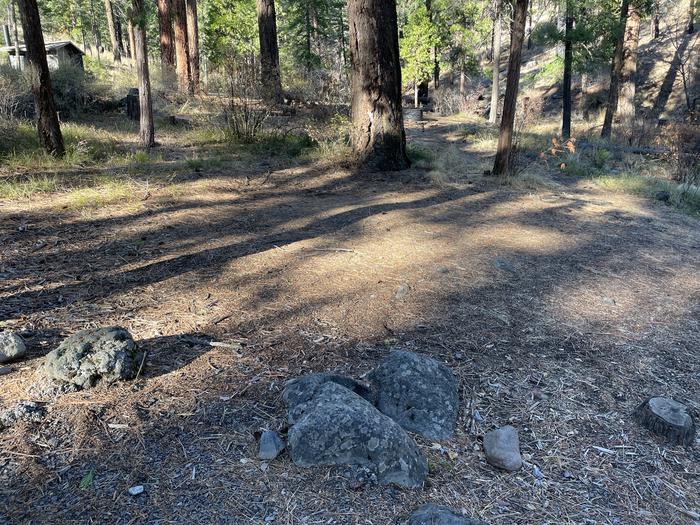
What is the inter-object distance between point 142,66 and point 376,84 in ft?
14.1

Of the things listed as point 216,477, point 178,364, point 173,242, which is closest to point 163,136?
point 173,242

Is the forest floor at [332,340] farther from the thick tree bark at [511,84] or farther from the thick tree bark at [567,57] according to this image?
the thick tree bark at [567,57]

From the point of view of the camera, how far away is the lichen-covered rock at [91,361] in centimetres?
266

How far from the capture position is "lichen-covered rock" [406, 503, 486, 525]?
199cm

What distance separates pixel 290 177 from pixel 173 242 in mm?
3653

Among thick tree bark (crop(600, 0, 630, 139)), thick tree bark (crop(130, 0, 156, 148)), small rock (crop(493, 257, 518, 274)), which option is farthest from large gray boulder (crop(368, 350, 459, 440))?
thick tree bark (crop(600, 0, 630, 139))

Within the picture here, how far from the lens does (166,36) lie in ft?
59.0

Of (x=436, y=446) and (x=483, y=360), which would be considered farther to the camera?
(x=483, y=360)

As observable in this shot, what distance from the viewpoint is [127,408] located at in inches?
102

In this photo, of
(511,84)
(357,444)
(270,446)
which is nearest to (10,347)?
(270,446)

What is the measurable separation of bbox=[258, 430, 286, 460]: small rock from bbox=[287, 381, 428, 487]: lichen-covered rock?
2.3 inches

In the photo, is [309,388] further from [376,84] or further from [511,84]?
[511,84]

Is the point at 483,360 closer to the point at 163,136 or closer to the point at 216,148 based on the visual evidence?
the point at 216,148

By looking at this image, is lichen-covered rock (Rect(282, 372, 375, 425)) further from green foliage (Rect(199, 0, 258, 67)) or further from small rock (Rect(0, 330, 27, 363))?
green foliage (Rect(199, 0, 258, 67))
